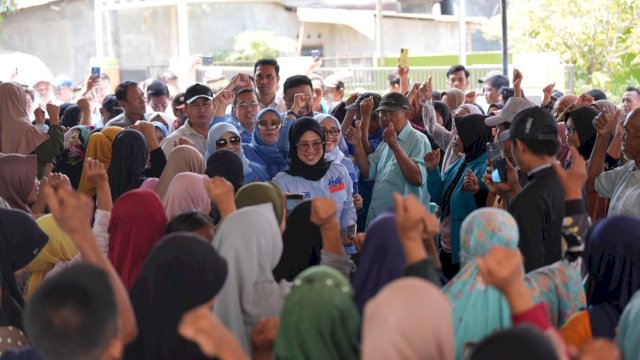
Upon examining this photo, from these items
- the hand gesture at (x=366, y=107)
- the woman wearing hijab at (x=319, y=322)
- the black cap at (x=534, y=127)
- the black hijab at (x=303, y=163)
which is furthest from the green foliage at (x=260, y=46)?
the woman wearing hijab at (x=319, y=322)

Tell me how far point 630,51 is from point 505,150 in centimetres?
1304

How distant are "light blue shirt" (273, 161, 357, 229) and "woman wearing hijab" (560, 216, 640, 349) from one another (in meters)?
1.91

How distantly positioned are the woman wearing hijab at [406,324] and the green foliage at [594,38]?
15.3 meters

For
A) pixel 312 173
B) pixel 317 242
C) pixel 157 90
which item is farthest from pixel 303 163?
pixel 157 90

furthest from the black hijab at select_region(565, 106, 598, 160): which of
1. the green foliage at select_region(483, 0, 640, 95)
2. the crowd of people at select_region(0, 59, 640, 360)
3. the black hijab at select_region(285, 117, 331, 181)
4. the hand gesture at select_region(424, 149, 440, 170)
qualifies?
the green foliage at select_region(483, 0, 640, 95)

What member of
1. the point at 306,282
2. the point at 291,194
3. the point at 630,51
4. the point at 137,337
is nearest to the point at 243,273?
the point at 137,337

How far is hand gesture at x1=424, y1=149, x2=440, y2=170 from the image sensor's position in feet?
18.4

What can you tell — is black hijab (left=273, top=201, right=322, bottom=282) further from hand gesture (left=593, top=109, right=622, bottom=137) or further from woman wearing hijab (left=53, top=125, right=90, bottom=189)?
woman wearing hijab (left=53, top=125, right=90, bottom=189)

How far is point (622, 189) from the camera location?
4680mm

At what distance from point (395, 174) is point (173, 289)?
296cm

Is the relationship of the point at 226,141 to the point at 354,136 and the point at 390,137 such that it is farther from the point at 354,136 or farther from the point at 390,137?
the point at 390,137

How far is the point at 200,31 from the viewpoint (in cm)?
2833

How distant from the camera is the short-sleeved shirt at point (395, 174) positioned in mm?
5668

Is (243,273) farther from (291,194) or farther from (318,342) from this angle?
(291,194)
